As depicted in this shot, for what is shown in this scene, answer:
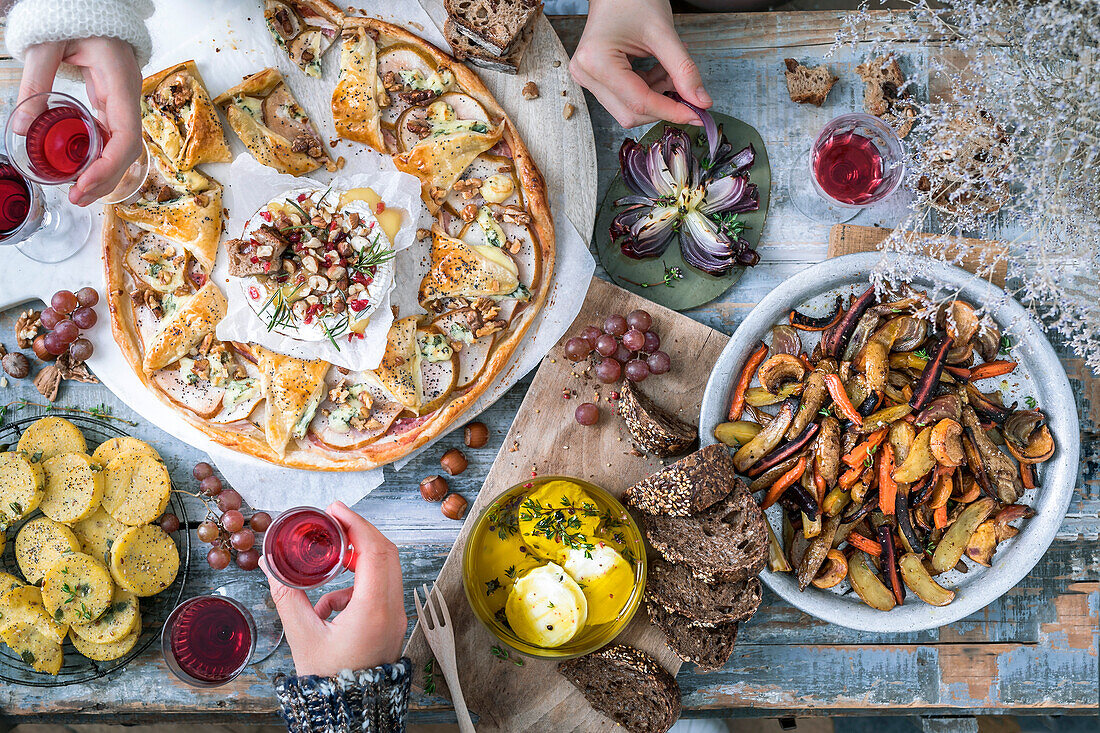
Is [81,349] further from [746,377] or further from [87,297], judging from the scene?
[746,377]

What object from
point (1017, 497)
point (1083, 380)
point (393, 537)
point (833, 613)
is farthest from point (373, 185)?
point (1083, 380)

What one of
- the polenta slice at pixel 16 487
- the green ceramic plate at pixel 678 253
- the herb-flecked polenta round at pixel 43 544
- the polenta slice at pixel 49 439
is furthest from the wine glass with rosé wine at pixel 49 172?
the green ceramic plate at pixel 678 253

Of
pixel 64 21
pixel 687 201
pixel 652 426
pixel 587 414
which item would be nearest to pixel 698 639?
pixel 652 426

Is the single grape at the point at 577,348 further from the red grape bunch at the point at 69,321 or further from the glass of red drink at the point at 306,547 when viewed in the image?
the red grape bunch at the point at 69,321

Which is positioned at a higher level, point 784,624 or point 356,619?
point 356,619

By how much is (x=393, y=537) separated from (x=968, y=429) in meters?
1.98

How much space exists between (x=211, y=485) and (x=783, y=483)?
1.95 m

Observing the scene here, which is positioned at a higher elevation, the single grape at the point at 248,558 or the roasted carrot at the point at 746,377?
the roasted carrot at the point at 746,377

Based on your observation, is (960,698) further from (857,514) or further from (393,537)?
(393,537)

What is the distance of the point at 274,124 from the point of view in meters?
2.49

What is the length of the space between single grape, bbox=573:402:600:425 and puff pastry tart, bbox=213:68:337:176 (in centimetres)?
118

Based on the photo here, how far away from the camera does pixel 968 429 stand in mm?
2354

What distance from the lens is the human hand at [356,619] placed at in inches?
83.4

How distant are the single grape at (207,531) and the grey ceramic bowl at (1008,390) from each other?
1720mm
